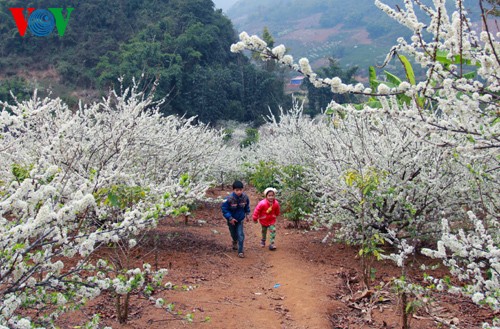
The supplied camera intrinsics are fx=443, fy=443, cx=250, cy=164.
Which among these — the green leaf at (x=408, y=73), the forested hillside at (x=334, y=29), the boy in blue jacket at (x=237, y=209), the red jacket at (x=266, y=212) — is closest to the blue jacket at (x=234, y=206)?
the boy in blue jacket at (x=237, y=209)

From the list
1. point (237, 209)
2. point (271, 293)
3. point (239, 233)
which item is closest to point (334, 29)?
point (237, 209)

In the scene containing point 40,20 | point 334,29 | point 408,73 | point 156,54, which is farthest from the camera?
point 334,29

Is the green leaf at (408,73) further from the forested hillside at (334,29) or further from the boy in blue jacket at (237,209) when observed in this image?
the forested hillside at (334,29)

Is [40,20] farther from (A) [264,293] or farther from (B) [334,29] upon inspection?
(B) [334,29]

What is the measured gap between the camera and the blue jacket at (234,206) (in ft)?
27.6

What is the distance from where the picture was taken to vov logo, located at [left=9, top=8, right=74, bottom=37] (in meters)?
45.0

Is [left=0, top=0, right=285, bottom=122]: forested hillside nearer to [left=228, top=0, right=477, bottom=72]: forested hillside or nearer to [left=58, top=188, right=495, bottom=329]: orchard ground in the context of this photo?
[left=58, top=188, right=495, bottom=329]: orchard ground

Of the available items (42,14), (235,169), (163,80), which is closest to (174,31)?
(163,80)

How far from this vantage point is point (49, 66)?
44344 mm

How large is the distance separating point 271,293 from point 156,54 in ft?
113

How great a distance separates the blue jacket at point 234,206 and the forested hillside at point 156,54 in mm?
29129

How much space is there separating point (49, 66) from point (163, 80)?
14.9 m

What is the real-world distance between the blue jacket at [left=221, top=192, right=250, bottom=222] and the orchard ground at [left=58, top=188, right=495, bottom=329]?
0.76 metres

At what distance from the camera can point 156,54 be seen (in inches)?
1490
